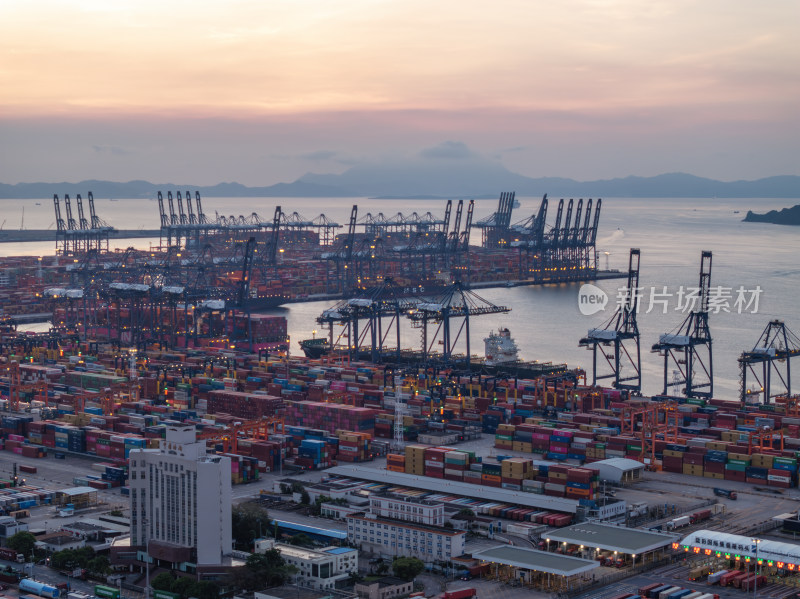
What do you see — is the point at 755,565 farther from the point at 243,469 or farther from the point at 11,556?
the point at 11,556

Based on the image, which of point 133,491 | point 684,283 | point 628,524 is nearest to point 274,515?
point 133,491

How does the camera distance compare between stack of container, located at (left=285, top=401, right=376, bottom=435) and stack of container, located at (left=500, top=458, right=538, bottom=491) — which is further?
stack of container, located at (left=285, top=401, right=376, bottom=435)

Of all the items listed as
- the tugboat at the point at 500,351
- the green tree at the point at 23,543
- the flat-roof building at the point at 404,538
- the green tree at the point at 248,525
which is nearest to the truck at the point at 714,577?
the flat-roof building at the point at 404,538

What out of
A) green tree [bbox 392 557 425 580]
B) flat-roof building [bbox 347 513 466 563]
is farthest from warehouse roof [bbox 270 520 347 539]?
green tree [bbox 392 557 425 580]

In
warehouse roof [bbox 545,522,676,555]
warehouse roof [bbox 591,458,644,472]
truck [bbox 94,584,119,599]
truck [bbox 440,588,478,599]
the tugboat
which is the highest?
the tugboat

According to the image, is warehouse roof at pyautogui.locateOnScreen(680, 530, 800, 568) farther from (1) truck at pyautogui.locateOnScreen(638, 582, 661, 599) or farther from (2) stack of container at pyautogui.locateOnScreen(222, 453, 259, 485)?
(2) stack of container at pyautogui.locateOnScreen(222, 453, 259, 485)

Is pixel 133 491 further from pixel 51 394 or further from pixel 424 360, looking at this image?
pixel 424 360

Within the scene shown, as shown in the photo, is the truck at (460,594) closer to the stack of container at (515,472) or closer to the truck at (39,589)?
the truck at (39,589)
